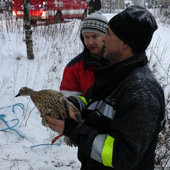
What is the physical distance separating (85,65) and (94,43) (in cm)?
30

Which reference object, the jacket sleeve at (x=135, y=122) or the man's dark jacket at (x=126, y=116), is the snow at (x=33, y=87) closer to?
the man's dark jacket at (x=126, y=116)

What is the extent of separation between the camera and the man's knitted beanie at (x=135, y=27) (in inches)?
44.6

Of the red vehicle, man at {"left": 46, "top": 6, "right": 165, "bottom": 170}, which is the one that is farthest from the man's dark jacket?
the red vehicle

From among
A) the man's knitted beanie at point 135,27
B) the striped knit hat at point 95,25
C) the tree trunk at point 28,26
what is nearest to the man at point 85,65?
the striped knit hat at point 95,25

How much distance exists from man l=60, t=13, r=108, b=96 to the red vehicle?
527cm

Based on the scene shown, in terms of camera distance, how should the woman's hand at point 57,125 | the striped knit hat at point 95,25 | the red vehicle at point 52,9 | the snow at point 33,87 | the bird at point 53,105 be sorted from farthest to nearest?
the red vehicle at point 52,9
the snow at point 33,87
the striped knit hat at point 95,25
the bird at point 53,105
the woman's hand at point 57,125

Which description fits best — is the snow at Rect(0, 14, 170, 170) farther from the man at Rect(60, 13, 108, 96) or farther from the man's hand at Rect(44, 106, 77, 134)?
the man's hand at Rect(44, 106, 77, 134)

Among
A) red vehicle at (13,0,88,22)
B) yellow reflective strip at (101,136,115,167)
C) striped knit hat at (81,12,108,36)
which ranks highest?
red vehicle at (13,0,88,22)

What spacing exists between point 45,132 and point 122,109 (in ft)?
8.35

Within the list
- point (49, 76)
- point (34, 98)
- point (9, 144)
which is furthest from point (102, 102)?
point (49, 76)

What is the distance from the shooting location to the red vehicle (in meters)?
7.63

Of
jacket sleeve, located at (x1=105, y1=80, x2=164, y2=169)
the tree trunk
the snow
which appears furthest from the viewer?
the tree trunk

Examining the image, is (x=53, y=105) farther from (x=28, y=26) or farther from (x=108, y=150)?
(x=28, y=26)

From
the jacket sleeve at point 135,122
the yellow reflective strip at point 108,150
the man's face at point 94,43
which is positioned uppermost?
the man's face at point 94,43
